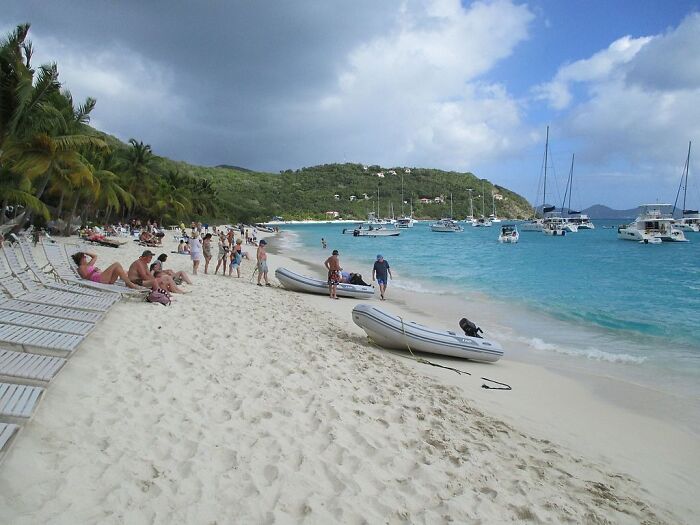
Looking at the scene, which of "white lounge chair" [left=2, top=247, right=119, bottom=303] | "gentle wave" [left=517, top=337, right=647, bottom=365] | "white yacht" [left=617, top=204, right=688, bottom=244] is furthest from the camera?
"white yacht" [left=617, top=204, right=688, bottom=244]

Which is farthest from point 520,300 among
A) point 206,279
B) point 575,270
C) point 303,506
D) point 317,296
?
point 303,506

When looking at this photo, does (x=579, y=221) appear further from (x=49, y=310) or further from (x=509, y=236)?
(x=49, y=310)

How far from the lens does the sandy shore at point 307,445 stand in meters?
2.75

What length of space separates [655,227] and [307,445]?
57.0m

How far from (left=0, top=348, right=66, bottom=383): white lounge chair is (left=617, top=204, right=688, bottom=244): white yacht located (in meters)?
56.6

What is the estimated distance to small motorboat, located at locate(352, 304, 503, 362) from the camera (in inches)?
286

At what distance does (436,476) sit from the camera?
3.27m

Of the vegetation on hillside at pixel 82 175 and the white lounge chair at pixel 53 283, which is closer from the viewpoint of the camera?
the white lounge chair at pixel 53 283

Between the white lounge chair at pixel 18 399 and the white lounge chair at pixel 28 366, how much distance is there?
4.7 inches

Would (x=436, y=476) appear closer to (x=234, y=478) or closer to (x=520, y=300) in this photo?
(x=234, y=478)

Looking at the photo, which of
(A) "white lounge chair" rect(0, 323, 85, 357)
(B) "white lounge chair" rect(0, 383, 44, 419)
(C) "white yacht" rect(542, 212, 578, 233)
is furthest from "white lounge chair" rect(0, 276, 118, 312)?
(C) "white yacht" rect(542, 212, 578, 233)

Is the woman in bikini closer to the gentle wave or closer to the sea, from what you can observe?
the sea

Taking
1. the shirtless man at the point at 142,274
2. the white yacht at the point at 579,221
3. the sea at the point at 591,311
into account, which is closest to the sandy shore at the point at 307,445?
the shirtless man at the point at 142,274

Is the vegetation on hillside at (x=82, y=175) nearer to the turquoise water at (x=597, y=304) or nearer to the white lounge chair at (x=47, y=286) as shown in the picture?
the white lounge chair at (x=47, y=286)
